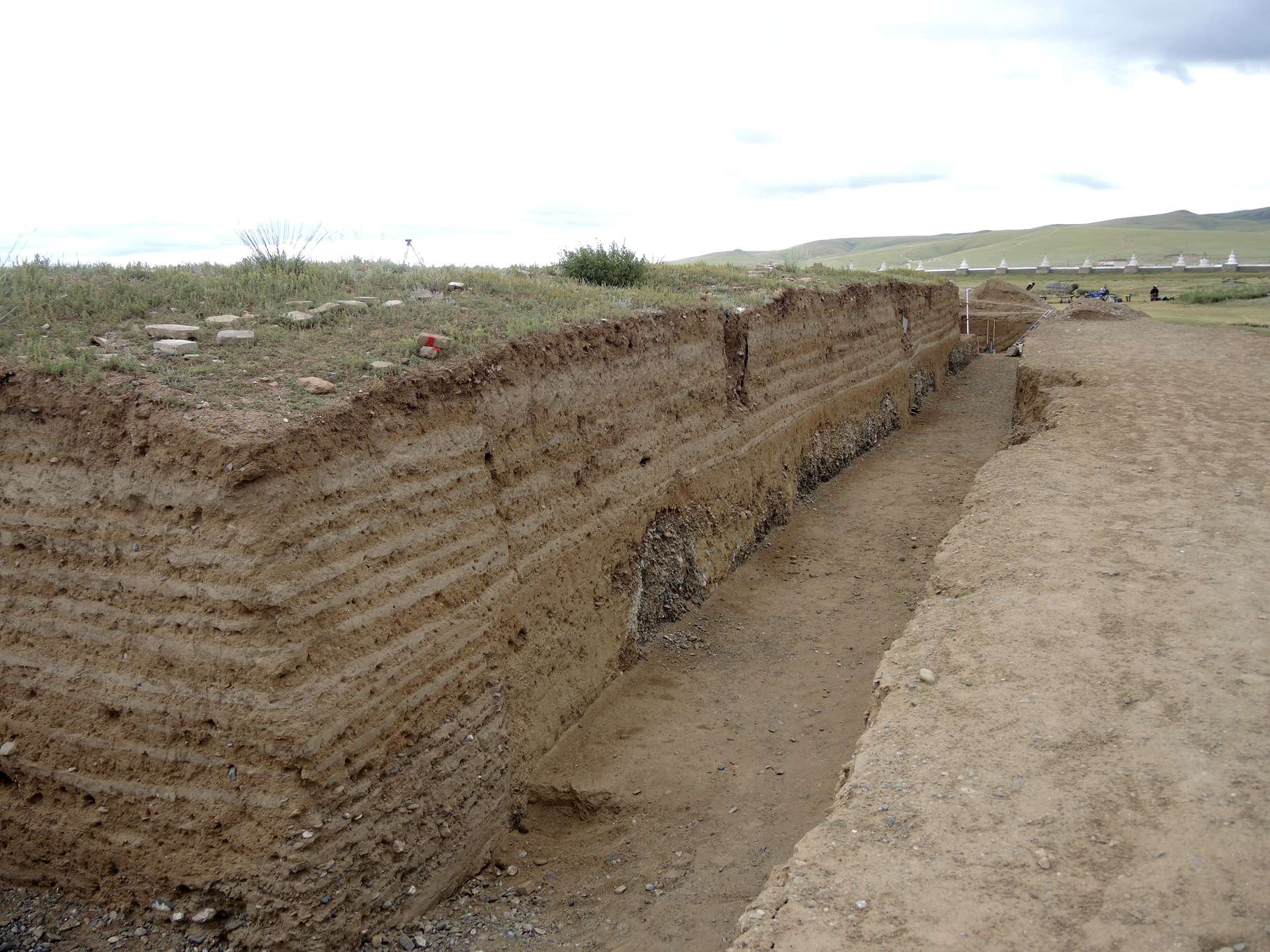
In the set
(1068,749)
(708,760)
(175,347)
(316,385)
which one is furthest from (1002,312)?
(175,347)

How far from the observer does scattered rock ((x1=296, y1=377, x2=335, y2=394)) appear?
4066 mm

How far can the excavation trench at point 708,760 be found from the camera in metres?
4.23

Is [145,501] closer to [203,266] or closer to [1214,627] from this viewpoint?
[203,266]

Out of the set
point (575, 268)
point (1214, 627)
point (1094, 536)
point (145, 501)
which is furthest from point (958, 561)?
point (575, 268)

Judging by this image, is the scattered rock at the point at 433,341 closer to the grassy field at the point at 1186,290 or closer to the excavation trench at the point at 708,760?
the excavation trench at the point at 708,760

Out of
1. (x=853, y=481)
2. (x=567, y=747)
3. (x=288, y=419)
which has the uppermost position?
(x=288, y=419)

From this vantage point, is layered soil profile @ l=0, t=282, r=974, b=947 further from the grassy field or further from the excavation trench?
the grassy field

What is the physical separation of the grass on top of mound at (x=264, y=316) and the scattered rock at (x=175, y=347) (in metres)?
0.05

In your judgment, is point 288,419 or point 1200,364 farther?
point 1200,364

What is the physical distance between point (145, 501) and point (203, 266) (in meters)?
3.84

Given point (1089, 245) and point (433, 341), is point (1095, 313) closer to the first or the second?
point (433, 341)

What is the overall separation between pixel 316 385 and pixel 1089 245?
67.8 m

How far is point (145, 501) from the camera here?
3.60 meters

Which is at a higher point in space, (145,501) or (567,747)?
(145,501)
